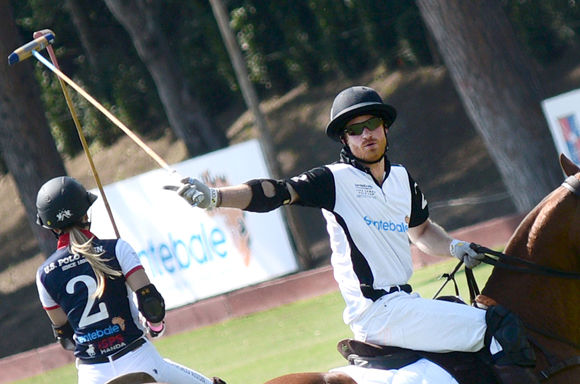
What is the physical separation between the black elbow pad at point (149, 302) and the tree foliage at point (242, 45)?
15.7m

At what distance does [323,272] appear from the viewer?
36.1 ft

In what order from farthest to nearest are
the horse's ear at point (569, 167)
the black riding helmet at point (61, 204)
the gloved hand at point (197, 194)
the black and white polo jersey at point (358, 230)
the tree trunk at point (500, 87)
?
the tree trunk at point (500, 87), the black riding helmet at point (61, 204), the horse's ear at point (569, 167), the black and white polo jersey at point (358, 230), the gloved hand at point (197, 194)

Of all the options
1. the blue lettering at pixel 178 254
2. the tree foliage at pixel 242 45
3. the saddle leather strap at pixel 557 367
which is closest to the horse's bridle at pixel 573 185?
the saddle leather strap at pixel 557 367

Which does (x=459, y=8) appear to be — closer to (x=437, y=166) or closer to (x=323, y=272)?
(x=323, y=272)

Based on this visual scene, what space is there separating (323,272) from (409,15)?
11496 mm

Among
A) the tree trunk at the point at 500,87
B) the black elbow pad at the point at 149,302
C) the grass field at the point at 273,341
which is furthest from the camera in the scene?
the tree trunk at the point at 500,87

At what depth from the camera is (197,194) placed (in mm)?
3426

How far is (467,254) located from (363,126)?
34.3 inches

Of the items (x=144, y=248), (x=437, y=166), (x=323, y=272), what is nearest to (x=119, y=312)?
(x=323, y=272)

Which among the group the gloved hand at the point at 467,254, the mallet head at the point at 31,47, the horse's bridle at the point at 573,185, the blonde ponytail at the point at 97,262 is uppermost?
the mallet head at the point at 31,47

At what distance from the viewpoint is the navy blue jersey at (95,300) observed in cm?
428

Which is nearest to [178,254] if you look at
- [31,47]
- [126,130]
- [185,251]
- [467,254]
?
[185,251]

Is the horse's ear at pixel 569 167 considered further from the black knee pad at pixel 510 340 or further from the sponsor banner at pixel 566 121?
the sponsor banner at pixel 566 121

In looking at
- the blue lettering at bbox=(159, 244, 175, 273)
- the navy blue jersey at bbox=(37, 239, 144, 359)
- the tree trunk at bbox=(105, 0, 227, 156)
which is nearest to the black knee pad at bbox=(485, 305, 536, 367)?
the navy blue jersey at bbox=(37, 239, 144, 359)
